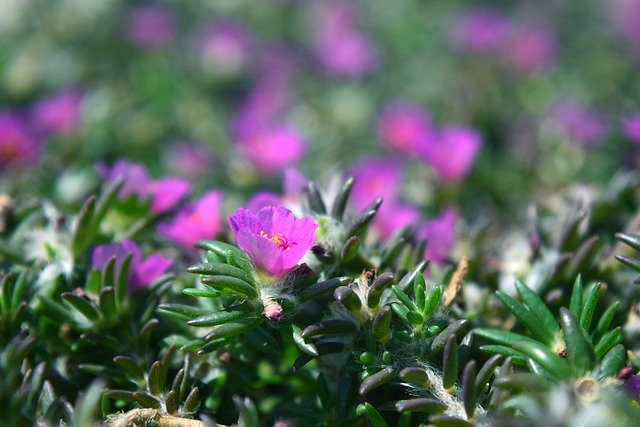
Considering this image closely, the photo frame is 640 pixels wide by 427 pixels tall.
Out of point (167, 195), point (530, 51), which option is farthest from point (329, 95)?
point (167, 195)

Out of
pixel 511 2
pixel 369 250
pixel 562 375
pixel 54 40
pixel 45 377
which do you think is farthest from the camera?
pixel 511 2

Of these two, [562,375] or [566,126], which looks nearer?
[562,375]

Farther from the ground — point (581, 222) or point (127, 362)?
point (581, 222)

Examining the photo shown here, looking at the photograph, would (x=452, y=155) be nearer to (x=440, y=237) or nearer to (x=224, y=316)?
(x=440, y=237)

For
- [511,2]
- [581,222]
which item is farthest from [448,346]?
[511,2]

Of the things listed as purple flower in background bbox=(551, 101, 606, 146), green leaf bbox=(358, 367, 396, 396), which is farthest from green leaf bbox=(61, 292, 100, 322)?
purple flower in background bbox=(551, 101, 606, 146)

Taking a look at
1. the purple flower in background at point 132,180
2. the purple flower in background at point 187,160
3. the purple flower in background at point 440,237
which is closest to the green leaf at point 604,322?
the purple flower in background at point 440,237

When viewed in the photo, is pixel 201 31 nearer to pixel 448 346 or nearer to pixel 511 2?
pixel 511 2
